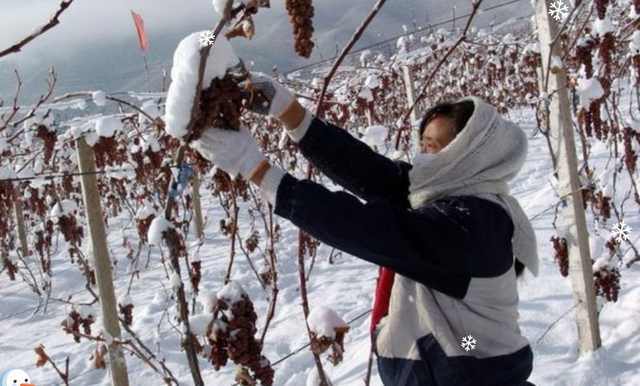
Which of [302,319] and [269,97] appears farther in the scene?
[302,319]

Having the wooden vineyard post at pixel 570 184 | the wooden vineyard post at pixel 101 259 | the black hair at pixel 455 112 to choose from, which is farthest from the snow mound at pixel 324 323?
the wooden vineyard post at pixel 570 184

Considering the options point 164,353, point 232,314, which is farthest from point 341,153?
point 164,353

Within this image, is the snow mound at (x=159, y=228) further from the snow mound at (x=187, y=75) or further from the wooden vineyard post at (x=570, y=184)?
the wooden vineyard post at (x=570, y=184)

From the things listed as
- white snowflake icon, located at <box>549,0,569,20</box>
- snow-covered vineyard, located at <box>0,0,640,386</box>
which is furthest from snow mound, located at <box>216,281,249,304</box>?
white snowflake icon, located at <box>549,0,569,20</box>

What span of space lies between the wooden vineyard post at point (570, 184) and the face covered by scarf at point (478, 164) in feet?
5.75

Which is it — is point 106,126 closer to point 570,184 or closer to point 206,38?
point 206,38

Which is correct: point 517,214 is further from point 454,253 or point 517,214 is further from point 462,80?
point 462,80

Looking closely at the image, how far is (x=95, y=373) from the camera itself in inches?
190

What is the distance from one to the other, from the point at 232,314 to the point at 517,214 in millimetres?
878

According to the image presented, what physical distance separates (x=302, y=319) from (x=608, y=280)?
2.73m

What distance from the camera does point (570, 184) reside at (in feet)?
10.6

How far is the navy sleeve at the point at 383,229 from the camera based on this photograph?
133 cm

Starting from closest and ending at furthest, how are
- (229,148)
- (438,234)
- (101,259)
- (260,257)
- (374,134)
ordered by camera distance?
1. (229,148)
2. (438,234)
3. (101,259)
4. (374,134)
5. (260,257)

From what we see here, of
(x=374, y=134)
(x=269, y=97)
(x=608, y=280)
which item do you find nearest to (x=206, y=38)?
(x=269, y=97)
